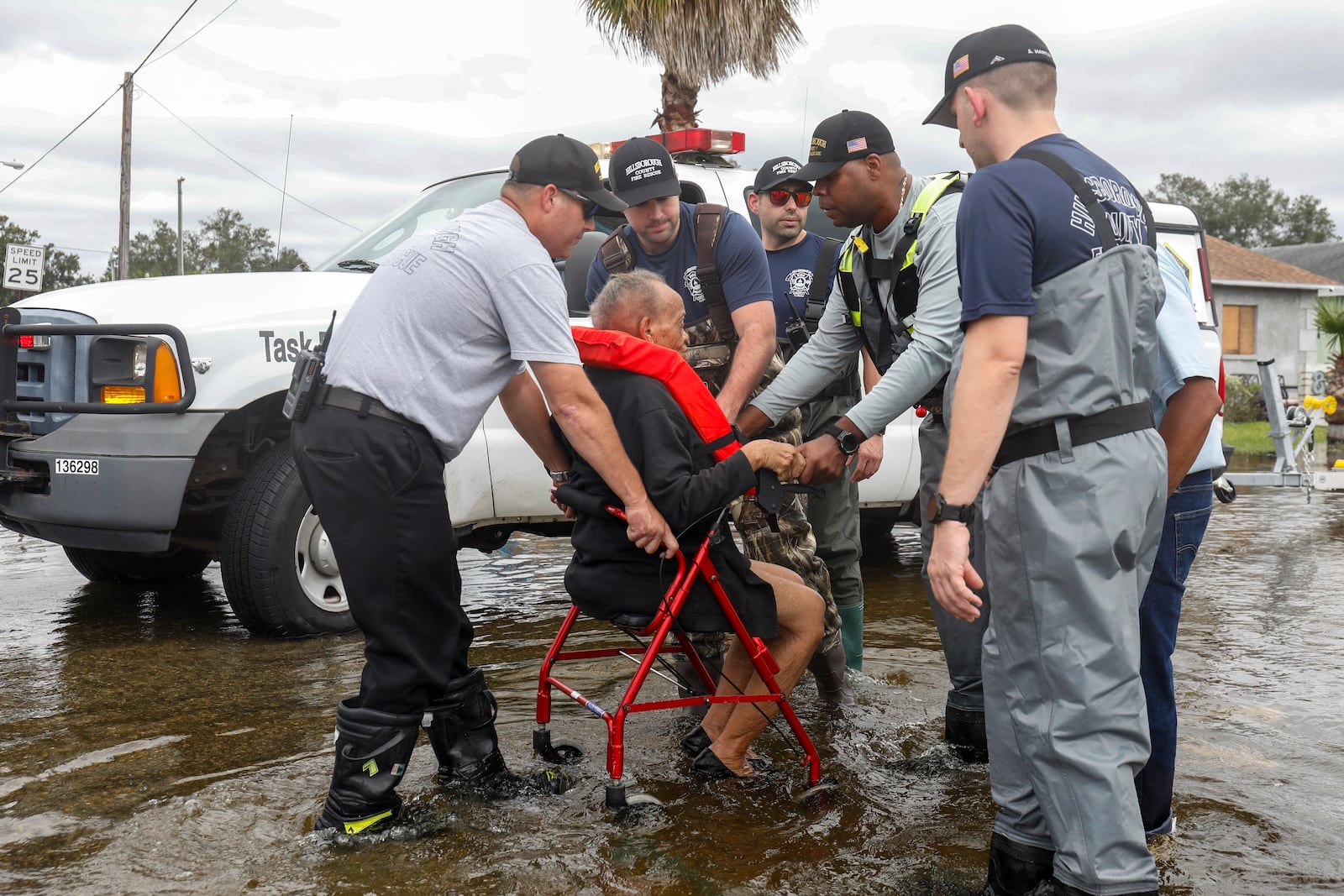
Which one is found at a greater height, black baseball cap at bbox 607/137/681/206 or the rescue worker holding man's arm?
black baseball cap at bbox 607/137/681/206

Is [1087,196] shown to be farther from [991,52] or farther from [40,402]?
[40,402]

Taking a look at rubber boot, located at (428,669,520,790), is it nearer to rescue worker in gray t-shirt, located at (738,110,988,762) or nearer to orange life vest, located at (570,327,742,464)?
orange life vest, located at (570,327,742,464)

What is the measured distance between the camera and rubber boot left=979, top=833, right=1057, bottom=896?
8.84ft

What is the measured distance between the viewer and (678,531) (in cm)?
340

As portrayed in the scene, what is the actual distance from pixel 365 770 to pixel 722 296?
2.33 meters

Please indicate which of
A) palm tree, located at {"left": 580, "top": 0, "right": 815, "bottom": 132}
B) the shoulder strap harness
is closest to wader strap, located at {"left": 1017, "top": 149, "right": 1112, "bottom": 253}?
the shoulder strap harness

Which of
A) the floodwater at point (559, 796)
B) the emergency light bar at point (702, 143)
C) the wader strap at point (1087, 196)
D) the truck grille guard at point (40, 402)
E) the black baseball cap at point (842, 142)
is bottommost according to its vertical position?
the floodwater at point (559, 796)

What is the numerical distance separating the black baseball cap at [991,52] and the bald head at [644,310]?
1.16 m

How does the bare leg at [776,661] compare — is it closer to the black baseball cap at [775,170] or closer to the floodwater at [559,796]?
the floodwater at [559,796]

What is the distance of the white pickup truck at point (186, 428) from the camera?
16.4 feet

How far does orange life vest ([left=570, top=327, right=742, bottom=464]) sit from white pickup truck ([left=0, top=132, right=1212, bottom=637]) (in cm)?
204

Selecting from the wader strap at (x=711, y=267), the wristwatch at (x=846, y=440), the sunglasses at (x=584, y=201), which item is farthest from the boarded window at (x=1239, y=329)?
the sunglasses at (x=584, y=201)

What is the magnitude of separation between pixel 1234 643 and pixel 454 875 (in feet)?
13.8

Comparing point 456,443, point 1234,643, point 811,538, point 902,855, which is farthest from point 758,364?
point 1234,643
